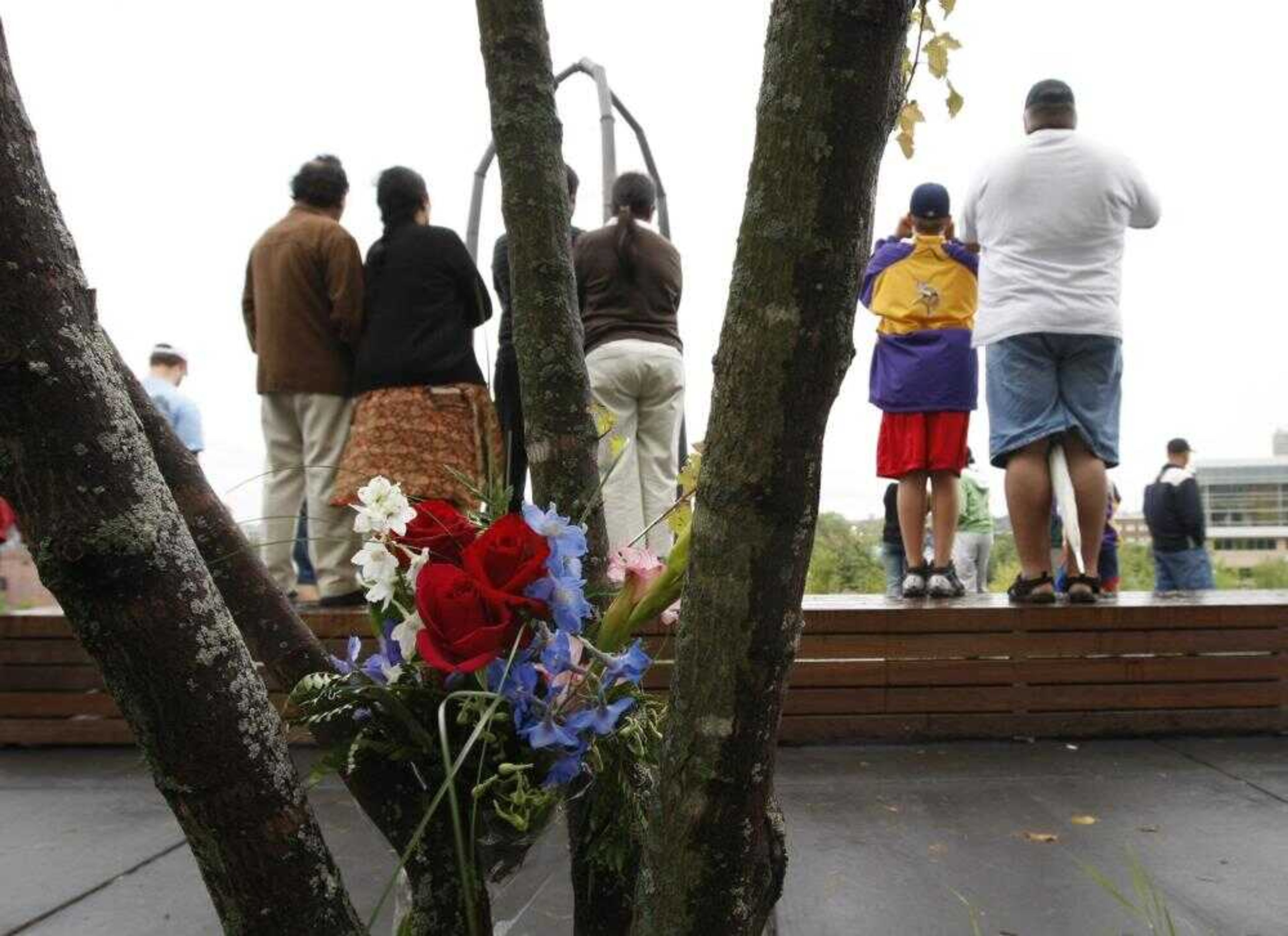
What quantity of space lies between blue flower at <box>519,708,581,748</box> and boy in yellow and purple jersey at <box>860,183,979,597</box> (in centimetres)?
336

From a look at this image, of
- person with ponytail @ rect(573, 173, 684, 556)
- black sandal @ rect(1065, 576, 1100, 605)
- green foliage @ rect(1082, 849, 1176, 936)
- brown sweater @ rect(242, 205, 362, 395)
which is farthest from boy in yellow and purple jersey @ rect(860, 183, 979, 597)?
brown sweater @ rect(242, 205, 362, 395)

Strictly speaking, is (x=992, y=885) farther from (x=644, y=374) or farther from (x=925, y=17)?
(x=644, y=374)

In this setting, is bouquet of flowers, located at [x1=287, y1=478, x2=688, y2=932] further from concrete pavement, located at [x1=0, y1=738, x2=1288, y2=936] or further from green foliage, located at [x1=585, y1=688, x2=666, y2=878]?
concrete pavement, located at [x1=0, y1=738, x2=1288, y2=936]

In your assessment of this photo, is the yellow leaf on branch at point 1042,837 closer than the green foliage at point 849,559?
Yes

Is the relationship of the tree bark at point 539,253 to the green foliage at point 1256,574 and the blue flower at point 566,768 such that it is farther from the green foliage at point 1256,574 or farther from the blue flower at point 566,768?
the green foliage at point 1256,574

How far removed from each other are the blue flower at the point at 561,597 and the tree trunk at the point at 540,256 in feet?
0.91

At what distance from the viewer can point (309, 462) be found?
4.30 meters

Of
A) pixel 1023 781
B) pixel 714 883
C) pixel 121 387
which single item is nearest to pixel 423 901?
pixel 714 883

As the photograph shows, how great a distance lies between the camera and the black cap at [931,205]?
170 inches

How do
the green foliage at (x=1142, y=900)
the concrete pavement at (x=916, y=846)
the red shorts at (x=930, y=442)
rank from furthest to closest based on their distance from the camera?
1. the red shorts at (x=930, y=442)
2. the concrete pavement at (x=916, y=846)
3. the green foliage at (x=1142, y=900)

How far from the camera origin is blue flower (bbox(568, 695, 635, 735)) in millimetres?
1185

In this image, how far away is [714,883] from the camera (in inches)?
41.7

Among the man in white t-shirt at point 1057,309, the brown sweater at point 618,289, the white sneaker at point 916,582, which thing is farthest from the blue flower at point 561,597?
the white sneaker at point 916,582

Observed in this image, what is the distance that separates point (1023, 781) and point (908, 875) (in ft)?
3.30
